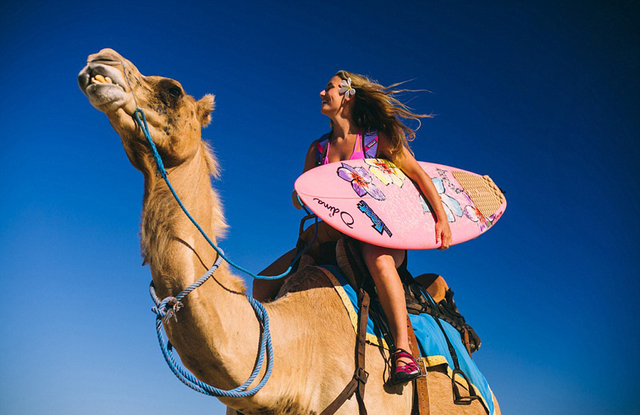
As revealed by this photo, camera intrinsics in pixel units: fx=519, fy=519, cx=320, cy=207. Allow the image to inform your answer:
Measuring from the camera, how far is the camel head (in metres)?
2.46

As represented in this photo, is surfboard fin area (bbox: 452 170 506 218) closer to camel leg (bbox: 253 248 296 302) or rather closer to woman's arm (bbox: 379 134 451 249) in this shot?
woman's arm (bbox: 379 134 451 249)

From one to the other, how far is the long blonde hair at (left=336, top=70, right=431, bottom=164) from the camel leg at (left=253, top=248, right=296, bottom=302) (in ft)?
4.04

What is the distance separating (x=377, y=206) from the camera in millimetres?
3959

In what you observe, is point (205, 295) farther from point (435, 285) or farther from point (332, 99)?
point (435, 285)

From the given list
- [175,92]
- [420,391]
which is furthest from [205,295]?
[420,391]

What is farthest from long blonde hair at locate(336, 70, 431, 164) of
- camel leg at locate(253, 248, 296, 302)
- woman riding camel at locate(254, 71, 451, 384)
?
camel leg at locate(253, 248, 296, 302)

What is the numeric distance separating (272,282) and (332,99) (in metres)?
1.60

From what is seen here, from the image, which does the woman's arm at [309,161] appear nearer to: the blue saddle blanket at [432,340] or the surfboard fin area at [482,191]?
the blue saddle blanket at [432,340]

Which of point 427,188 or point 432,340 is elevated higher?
point 427,188

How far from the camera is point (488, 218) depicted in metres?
4.99

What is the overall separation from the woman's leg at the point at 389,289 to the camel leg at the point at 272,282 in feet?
2.70

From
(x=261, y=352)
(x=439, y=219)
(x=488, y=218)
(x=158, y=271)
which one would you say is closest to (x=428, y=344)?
(x=439, y=219)

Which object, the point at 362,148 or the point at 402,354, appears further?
the point at 362,148

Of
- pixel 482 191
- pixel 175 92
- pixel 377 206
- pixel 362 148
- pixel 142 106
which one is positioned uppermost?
pixel 482 191
